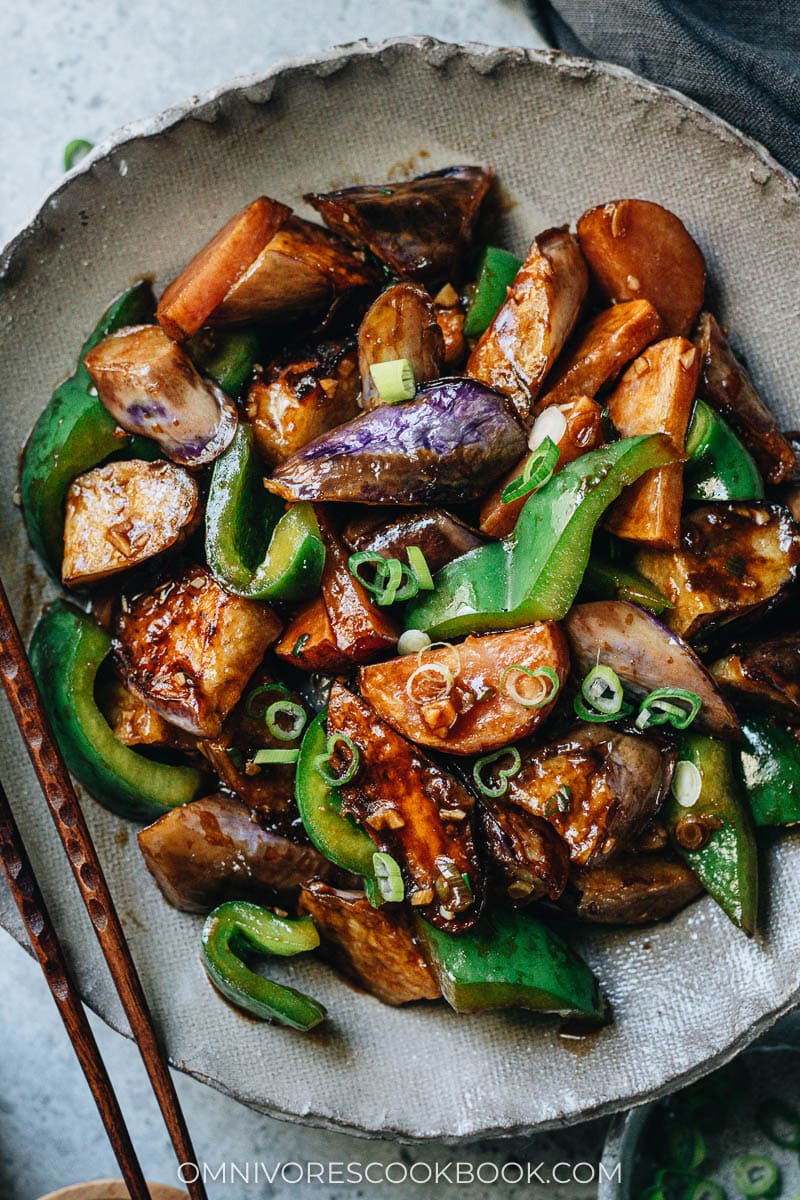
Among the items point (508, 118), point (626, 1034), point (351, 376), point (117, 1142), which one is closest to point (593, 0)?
point (508, 118)

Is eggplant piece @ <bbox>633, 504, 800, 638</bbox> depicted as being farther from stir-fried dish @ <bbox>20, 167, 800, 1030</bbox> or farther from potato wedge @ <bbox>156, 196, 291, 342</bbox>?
potato wedge @ <bbox>156, 196, 291, 342</bbox>

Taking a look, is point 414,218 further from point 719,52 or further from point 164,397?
point 719,52

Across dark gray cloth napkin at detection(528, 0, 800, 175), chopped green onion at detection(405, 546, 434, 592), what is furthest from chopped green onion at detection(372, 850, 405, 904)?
dark gray cloth napkin at detection(528, 0, 800, 175)

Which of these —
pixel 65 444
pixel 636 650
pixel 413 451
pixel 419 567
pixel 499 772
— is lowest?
pixel 499 772

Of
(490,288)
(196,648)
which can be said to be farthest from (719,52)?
(196,648)

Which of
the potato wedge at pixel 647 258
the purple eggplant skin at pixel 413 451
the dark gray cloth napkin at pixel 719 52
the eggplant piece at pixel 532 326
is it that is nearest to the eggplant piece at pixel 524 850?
the purple eggplant skin at pixel 413 451

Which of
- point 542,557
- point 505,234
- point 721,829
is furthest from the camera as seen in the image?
point 505,234

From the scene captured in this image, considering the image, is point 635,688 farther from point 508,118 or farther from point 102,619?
point 508,118

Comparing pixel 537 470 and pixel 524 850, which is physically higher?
pixel 537 470

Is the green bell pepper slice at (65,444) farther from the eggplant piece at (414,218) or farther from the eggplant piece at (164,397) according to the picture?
the eggplant piece at (414,218)
